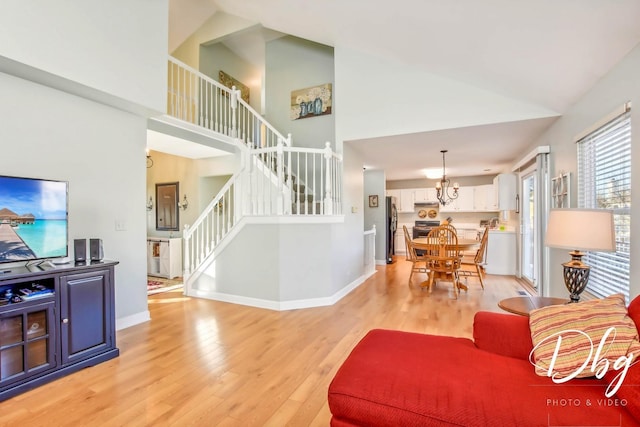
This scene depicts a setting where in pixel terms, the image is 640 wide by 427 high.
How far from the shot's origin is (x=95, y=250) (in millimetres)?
2666

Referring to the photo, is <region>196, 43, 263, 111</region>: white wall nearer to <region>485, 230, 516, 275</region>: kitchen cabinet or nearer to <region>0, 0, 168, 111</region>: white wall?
<region>0, 0, 168, 111</region>: white wall

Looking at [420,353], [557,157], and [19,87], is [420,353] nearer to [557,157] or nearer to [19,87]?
[557,157]

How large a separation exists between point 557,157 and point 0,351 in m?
5.33

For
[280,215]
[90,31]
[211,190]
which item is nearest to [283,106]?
[211,190]

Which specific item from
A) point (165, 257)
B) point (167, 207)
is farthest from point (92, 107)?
point (167, 207)

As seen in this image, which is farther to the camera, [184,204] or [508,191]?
[184,204]

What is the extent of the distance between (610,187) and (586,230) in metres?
0.86

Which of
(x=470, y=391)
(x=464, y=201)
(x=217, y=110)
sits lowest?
(x=470, y=391)

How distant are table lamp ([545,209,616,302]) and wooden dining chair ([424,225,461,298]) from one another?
253 cm

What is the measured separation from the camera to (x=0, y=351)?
196 centimetres

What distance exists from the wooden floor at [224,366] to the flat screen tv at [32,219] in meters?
1.00

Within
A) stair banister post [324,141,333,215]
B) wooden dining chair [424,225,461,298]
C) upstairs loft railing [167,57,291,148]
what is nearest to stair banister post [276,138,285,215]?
stair banister post [324,141,333,215]

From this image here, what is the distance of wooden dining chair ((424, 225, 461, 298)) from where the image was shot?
4695mm

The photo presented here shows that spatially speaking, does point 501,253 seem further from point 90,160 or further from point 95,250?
point 90,160
